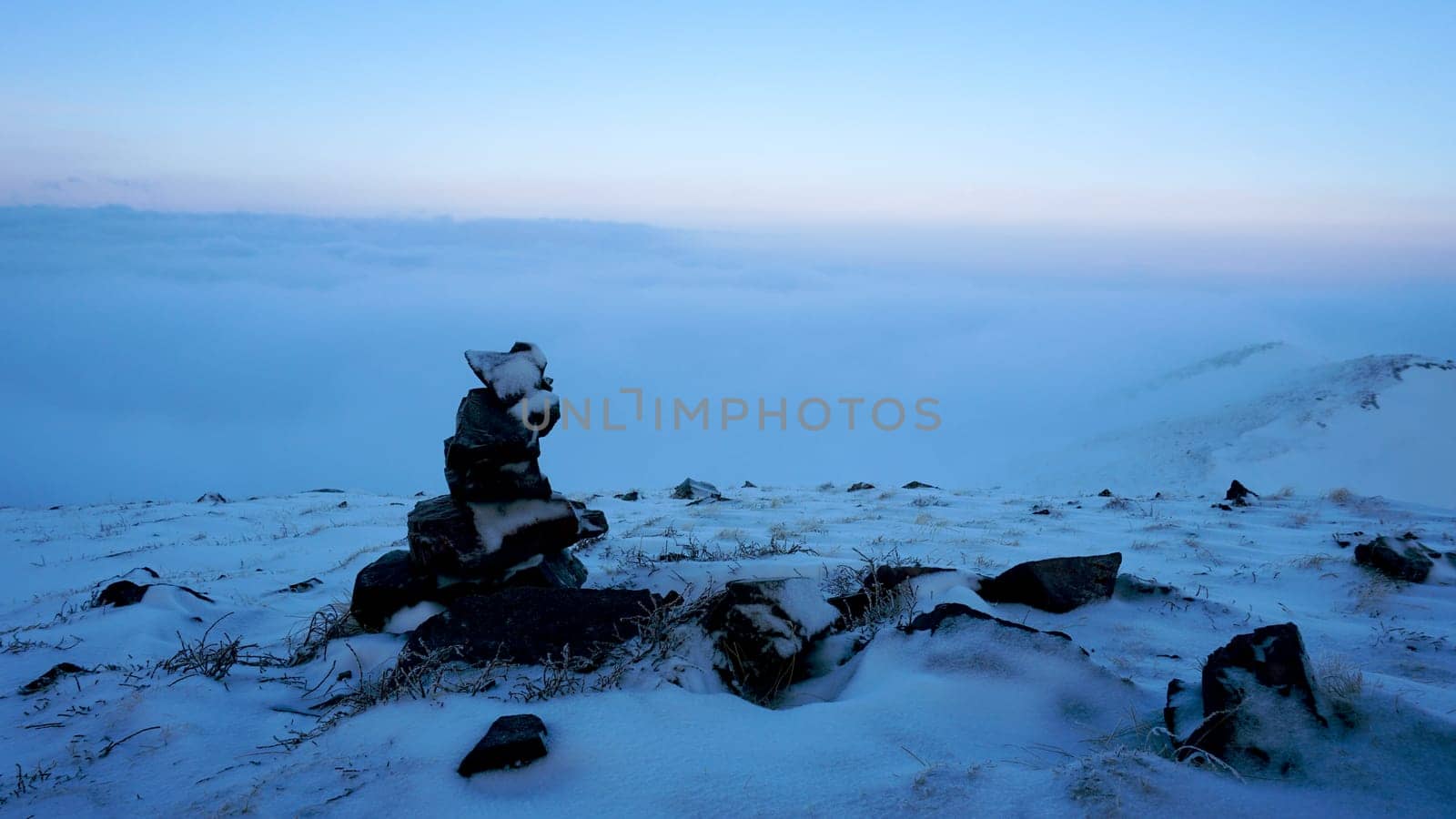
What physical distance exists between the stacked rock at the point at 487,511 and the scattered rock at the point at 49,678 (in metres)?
1.33

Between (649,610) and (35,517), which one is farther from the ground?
(649,610)

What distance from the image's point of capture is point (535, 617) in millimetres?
3881

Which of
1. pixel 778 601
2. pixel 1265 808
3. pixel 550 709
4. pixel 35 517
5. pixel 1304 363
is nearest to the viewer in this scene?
pixel 1265 808

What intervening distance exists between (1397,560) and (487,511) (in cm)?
599

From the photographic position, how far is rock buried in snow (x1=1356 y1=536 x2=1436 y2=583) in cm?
525

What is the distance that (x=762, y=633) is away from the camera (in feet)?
11.7

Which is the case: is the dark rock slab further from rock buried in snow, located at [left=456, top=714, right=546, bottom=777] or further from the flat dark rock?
the flat dark rock

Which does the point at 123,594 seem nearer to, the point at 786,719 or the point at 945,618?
the point at 786,719

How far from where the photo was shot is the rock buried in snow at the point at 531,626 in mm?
3666

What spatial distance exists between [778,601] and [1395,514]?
8.43 m

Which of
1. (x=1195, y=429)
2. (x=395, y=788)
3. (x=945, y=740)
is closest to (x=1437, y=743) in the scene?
(x=945, y=740)

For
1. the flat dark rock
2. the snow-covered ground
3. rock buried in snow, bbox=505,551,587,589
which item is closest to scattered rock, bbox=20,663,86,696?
the snow-covered ground

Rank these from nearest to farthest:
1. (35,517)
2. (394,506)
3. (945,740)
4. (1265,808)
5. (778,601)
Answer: (1265,808) < (945,740) < (778,601) < (394,506) < (35,517)

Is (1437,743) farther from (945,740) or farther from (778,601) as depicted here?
(778,601)
